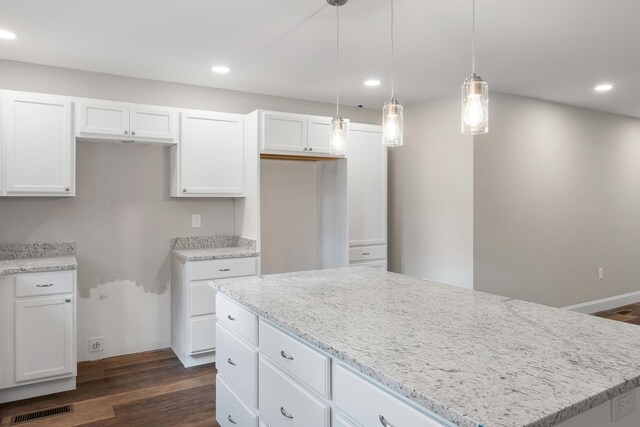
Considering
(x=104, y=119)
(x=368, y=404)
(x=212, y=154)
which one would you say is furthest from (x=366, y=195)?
(x=368, y=404)

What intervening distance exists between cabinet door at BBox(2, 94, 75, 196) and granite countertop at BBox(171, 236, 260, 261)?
1008mm

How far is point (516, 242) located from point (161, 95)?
12.4 ft

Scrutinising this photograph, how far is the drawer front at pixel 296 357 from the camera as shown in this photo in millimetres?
1518

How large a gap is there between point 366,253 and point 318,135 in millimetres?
1265

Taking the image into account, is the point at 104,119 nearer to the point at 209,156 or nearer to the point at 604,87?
the point at 209,156

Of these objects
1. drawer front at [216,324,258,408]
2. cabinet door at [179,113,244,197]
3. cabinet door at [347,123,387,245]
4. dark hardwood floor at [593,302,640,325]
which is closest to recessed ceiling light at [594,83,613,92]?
cabinet door at [347,123,387,245]

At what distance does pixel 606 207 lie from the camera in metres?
5.54

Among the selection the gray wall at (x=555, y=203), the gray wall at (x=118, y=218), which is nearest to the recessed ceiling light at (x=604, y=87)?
the gray wall at (x=555, y=203)

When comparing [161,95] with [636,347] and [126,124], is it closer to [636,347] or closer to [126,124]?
[126,124]

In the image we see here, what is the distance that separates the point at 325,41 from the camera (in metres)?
2.99

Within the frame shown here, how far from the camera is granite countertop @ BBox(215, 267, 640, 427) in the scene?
1023 mm

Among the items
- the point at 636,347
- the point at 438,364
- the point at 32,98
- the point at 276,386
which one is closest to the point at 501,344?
the point at 438,364

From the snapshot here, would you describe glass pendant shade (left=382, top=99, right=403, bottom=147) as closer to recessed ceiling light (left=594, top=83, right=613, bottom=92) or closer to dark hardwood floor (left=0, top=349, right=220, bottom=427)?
dark hardwood floor (left=0, top=349, right=220, bottom=427)

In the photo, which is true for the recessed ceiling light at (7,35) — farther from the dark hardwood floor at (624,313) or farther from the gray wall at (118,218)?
the dark hardwood floor at (624,313)
